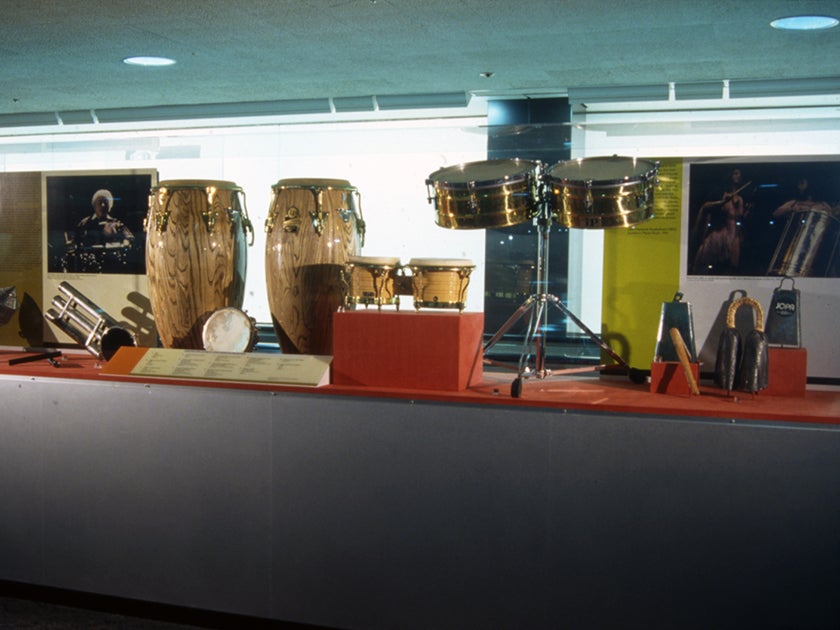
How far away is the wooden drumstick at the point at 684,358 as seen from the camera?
8.57ft

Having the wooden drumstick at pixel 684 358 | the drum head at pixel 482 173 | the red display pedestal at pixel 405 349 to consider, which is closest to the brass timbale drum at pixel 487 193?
the drum head at pixel 482 173

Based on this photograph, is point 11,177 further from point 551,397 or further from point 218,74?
point 218,74

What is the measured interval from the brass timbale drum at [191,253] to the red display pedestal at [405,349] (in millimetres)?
772

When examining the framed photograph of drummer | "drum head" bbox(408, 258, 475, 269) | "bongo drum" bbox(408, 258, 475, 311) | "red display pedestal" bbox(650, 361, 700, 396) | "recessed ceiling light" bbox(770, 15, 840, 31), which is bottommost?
"red display pedestal" bbox(650, 361, 700, 396)

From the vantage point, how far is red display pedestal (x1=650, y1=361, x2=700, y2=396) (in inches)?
106

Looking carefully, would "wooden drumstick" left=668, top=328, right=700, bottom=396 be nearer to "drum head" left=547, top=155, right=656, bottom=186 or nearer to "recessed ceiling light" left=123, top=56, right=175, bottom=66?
"drum head" left=547, top=155, right=656, bottom=186

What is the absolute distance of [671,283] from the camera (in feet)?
9.64

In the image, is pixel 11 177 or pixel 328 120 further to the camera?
pixel 328 120

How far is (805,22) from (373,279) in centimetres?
381

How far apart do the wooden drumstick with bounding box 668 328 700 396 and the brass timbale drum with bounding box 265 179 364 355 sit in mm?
1218

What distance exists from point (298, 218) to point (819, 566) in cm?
203

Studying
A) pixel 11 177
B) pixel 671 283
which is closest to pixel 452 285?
pixel 671 283

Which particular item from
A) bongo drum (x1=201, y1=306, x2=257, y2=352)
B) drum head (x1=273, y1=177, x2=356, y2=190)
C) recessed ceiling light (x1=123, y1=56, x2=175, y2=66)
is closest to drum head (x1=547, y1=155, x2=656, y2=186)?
drum head (x1=273, y1=177, x2=356, y2=190)

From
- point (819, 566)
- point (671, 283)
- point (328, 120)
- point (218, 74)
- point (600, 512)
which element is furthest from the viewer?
point (328, 120)
